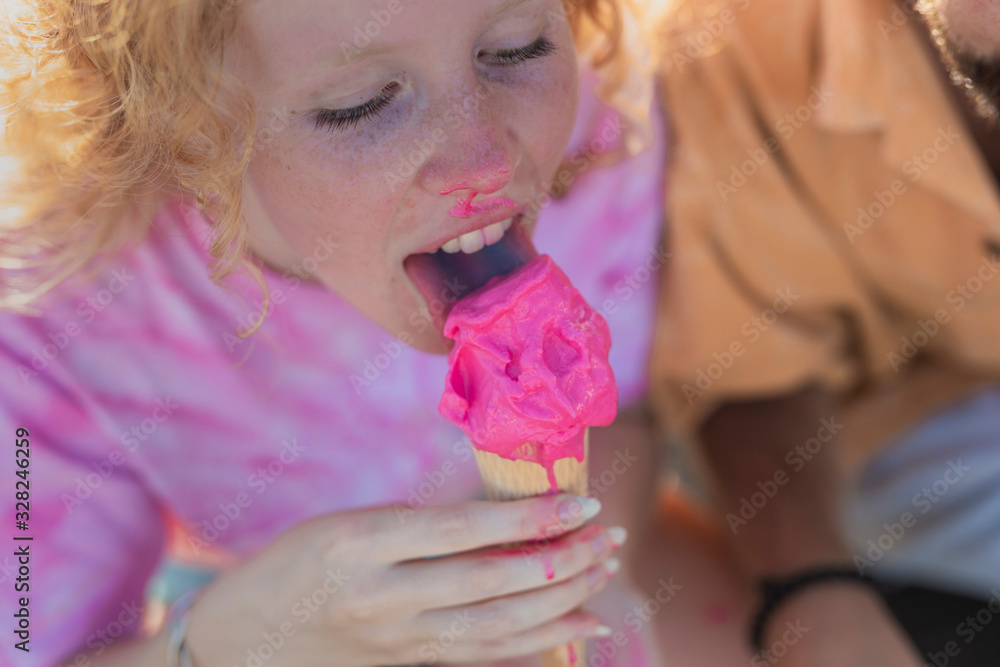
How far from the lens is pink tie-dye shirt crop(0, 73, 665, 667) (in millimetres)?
1542

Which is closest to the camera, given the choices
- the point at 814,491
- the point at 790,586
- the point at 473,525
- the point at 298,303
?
the point at 473,525

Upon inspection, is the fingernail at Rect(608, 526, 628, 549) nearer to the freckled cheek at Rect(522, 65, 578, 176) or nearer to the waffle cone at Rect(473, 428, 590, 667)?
the waffle cone at Rect(473, 428, 590, 667)

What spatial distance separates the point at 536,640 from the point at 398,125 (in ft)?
2.60

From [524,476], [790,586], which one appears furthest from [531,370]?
[790,586]

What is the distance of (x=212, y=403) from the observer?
1.73 m

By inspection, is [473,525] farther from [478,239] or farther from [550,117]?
[550,117]

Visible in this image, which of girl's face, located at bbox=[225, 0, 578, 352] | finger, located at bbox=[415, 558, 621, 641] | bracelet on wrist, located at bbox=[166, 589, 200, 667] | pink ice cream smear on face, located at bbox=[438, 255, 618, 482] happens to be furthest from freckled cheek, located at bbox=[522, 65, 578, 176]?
bracelet on wrist, located at bbox=[166, 589, 200, 667]

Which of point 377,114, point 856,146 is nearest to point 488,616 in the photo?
point 377,114

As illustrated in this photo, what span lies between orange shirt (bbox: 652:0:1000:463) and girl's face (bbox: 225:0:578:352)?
576 mm

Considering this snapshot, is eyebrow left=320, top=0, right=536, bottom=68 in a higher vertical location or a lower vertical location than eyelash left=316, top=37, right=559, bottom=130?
higher

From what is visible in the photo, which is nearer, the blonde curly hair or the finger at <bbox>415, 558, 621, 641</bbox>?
the blonde curly hair

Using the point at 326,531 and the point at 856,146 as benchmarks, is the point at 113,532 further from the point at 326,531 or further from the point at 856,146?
the point at 856,146

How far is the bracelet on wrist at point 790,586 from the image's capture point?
1.84 m

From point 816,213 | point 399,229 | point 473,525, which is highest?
point 399,229
